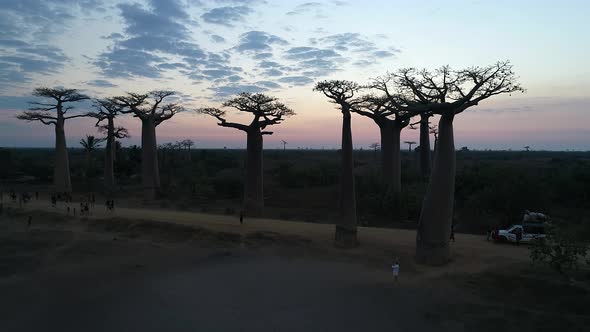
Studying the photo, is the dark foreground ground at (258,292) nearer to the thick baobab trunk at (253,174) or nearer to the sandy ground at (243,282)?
the sandy ground at (243,282)

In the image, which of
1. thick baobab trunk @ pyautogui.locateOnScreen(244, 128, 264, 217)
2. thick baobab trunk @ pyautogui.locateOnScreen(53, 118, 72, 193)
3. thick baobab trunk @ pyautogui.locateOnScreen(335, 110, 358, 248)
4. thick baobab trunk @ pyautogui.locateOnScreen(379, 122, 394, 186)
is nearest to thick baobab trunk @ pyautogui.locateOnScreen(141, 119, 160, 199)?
thick baobab trunk @ pyautogui.locateOnScreen(53, 118, 72, 193)

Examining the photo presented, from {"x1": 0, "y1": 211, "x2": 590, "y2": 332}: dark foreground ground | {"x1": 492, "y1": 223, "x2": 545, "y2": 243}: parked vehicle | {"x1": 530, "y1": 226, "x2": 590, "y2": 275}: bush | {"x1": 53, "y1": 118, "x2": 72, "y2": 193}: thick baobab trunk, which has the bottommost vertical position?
{"x1": 0, "y1": 211, "x2": 590, "y2": 332}: dark foreground ground

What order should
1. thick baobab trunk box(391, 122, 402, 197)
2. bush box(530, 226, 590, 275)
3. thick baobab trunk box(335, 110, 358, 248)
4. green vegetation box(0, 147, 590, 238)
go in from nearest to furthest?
bush box(530, 226, 590, 275)
thick baobab trunk box(335, 110, 358, 248)
green vegetation box(0, 147, 590, 238)
thick baobab trunk box(391, 122, 402, 197)

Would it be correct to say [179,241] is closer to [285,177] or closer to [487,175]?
[487,175]

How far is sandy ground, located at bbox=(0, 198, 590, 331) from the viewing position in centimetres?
820

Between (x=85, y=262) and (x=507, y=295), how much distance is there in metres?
11.6

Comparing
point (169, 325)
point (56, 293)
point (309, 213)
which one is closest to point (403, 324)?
point (169, 325)

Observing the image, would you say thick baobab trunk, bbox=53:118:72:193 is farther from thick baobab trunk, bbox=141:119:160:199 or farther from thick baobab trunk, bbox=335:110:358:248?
thick baobab trunk, bbox=335:110:358:248

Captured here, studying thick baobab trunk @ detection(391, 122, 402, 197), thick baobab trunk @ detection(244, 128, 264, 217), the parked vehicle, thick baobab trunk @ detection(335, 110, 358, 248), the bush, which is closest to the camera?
the bush

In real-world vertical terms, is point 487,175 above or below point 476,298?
above

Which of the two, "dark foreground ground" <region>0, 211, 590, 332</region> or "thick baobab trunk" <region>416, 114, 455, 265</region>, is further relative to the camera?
"thick baobab trunk" <region>416, 114, 455, 265</region>

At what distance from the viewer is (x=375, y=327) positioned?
7918mm

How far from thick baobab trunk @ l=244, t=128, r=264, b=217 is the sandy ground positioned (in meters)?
2.08

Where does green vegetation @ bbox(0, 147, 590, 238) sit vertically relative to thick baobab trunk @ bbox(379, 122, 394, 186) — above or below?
below
